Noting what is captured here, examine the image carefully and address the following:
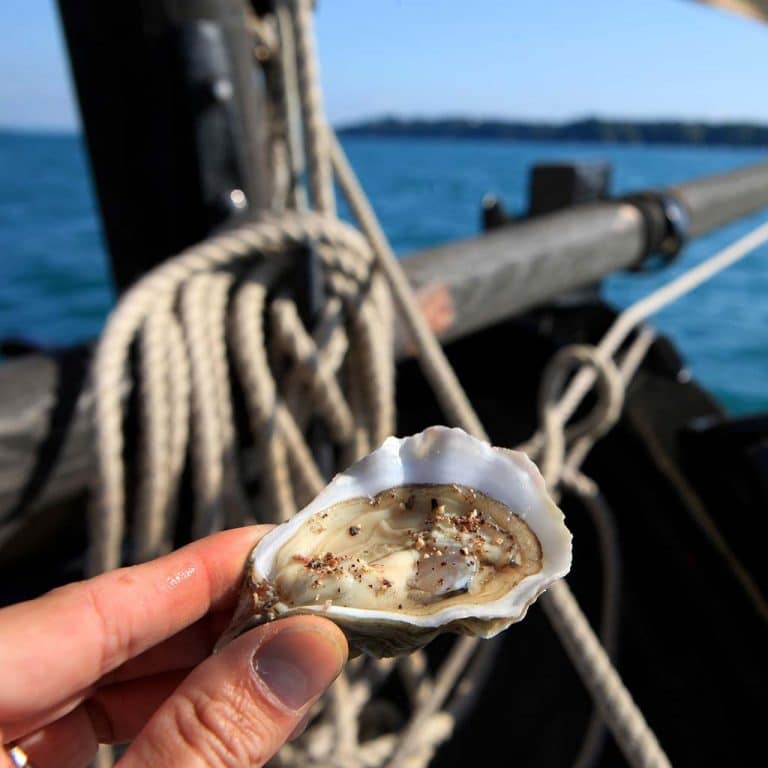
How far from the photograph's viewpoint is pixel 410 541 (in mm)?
489

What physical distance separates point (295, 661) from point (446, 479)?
6.0 inches

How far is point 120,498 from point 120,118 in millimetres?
495

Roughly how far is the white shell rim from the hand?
0.14 feet

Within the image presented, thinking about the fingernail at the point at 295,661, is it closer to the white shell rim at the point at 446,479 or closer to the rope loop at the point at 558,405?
the white shell rim at the point at 446,479

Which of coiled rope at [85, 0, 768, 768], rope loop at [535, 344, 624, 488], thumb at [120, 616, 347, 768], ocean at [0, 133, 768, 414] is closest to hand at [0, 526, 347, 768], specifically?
thumb at [120, 616, 347, 768]

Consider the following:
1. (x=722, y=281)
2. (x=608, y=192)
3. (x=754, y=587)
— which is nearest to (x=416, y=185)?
(x=722, y=281)

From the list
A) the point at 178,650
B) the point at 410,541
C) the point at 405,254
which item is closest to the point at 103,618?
the point at 178,650

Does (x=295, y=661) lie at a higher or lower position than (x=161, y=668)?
higher

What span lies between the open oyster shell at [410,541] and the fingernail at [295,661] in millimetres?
18

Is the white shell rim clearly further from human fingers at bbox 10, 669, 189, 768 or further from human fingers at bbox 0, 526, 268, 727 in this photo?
human fingers at bbox 10, 669, 189, 768

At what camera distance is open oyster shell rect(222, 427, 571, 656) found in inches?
18.2

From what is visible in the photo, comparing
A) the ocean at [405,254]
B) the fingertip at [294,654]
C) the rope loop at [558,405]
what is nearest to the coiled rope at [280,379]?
the rope loop at [558,405]

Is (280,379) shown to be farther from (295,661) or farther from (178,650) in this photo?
(295,661)

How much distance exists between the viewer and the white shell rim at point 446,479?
47cm
